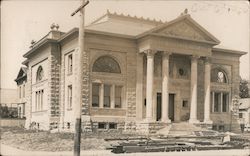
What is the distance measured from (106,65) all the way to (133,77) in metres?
2.90

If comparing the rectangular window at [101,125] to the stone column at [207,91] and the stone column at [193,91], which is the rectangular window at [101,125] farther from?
the stone column at [207,91]

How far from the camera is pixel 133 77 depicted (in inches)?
1416

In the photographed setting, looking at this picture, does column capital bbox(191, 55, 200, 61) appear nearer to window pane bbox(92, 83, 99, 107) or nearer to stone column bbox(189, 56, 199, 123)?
stone column bbox(189, 56, 199, 123)

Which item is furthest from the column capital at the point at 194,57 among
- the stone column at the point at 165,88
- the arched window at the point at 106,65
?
the arched window at the point at 106,65

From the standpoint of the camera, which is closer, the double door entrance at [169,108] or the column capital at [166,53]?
the column capital at [166,53]

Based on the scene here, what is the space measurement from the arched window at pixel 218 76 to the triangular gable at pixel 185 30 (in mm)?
4930

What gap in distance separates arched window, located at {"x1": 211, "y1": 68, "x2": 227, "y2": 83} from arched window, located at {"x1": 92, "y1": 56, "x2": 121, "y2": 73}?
38.1ft

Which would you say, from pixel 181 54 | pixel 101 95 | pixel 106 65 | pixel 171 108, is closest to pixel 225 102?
pixel 171 108

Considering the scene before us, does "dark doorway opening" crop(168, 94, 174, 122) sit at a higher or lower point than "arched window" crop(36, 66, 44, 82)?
lower

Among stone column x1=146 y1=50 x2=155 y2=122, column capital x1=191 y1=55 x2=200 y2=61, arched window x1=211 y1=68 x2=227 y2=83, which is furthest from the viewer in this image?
arched window x1=211 y1=68 x2=227 y2=83

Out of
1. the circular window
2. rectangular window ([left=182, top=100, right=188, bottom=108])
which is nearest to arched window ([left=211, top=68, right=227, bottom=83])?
the circular window

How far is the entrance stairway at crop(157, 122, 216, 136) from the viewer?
31.7m

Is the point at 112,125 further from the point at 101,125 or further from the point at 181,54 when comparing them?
the point at 181,54

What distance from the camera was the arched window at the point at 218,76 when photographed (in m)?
41.2
